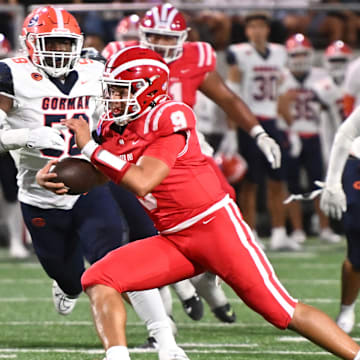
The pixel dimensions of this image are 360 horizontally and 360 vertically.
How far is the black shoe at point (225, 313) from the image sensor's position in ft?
16.2

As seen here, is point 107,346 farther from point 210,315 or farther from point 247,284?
point 210,315

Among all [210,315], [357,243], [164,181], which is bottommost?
[210,315]

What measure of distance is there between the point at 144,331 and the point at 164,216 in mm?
1517

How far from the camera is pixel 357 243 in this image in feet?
15.1

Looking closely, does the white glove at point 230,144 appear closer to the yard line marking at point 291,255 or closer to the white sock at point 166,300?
the yard line marking at point 291,255

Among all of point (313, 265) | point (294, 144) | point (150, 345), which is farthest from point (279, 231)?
point (150, 345)

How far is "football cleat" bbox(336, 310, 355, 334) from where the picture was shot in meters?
4.68

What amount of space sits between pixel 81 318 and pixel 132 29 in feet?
7.96

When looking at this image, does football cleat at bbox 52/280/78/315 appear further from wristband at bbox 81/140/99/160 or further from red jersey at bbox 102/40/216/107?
wristband at bbox 81/140/99/160

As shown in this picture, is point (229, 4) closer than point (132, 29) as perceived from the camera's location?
No

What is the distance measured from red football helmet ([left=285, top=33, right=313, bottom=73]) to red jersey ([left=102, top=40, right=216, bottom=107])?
3.49m

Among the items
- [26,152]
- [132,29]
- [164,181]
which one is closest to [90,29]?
[132,29]

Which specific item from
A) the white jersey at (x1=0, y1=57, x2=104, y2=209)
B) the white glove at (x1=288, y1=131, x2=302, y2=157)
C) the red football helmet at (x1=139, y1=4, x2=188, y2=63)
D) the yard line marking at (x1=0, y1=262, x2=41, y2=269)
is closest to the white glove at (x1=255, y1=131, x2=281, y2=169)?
the red football helmet at (x1=139, y1=4, x2=188, y2=63)

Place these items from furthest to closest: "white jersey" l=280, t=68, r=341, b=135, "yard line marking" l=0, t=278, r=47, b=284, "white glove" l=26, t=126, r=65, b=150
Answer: "white jersey" l=280, t=68, r=341, b=135 < "yard line marking" l=0, t=278, r=47, b=284 < "white glove" l=26, t=126, r=65, b=150
